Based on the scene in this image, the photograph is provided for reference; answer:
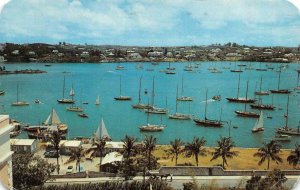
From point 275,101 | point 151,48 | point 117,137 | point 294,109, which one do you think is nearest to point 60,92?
point 117,137

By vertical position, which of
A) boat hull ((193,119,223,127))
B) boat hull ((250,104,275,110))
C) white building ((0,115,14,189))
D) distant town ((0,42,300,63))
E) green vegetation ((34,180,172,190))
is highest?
distant town ((0,42,300,63))

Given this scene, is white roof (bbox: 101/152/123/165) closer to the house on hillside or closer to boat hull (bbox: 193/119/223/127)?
the house on hillside

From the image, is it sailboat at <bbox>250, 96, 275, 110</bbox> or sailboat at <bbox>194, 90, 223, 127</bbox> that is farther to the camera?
sailboat at <bbox>250, 96, 275, 110</bbox>

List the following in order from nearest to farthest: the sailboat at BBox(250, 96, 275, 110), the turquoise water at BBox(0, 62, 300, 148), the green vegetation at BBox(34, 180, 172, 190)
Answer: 1. the green vegetation at BBox(34, 180, 172, 190)
2. the turquoise water at BBox(0, 62, 300, 148)
3. the sailboat at BBox(250, 96, 275, 110)

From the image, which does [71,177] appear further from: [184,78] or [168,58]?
[184,78]

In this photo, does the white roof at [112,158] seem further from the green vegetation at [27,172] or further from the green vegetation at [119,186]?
the green vegetation at [27,172]

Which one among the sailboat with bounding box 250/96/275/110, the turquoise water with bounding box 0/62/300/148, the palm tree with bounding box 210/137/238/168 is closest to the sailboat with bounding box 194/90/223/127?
the turquoise water with bounding box 0/62/300/148

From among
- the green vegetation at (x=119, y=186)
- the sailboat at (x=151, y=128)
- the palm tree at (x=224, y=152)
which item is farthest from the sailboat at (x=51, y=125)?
the green vegetation at (x=119, y=186)
